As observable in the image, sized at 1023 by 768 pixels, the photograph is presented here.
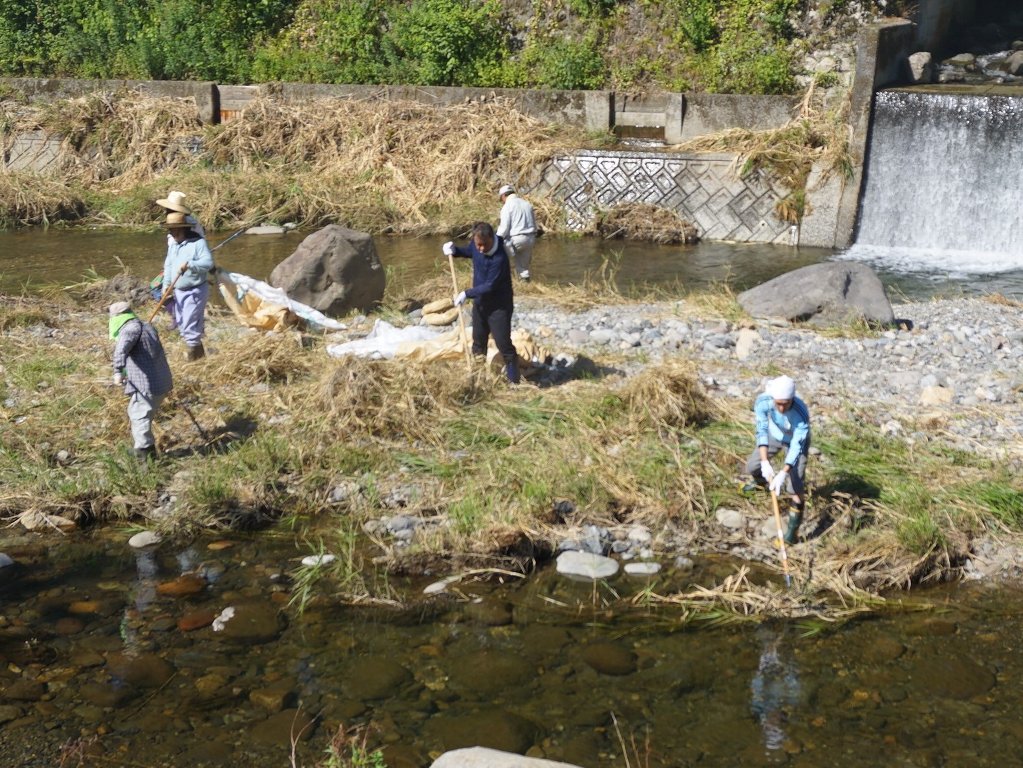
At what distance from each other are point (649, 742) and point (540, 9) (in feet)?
57.4

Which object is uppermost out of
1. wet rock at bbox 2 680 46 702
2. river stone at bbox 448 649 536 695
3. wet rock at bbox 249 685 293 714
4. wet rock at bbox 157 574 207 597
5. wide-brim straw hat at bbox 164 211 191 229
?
wide-brim straw hat at bbox 164 211 191 229

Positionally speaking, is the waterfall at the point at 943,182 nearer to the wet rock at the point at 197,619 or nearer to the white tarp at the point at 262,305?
the white tarp at the point at 262,305

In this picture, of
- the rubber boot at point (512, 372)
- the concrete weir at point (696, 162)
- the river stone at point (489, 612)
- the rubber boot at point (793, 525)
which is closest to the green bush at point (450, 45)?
the concrete weir at point (696, 162)

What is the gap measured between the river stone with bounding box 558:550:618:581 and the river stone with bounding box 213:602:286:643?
1.83 m

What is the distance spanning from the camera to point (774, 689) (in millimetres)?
6242

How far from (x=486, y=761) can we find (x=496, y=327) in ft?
16.5

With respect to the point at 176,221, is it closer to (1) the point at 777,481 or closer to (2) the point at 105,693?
Result: (2) the point at 105,693

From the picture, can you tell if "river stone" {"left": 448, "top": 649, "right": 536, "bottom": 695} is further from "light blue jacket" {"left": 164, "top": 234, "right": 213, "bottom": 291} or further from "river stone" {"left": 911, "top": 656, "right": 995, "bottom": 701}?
"light blue jacket" {"left": 164, "top": 234, "right": 213, "bottom": 291}

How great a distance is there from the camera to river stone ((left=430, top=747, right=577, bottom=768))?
15.8ft

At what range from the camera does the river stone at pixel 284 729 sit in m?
5.82

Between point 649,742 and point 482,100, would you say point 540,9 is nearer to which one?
point 482,100

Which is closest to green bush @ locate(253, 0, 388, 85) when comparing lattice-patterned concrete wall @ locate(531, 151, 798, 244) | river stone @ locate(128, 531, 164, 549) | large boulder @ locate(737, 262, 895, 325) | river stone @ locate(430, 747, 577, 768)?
lattice-patterned concrete wall @ locate(531, 151, 798, 244)

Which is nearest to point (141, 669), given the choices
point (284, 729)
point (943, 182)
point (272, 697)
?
point (272, 697)

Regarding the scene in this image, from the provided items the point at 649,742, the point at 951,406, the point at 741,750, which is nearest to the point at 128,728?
the point at 649,742
